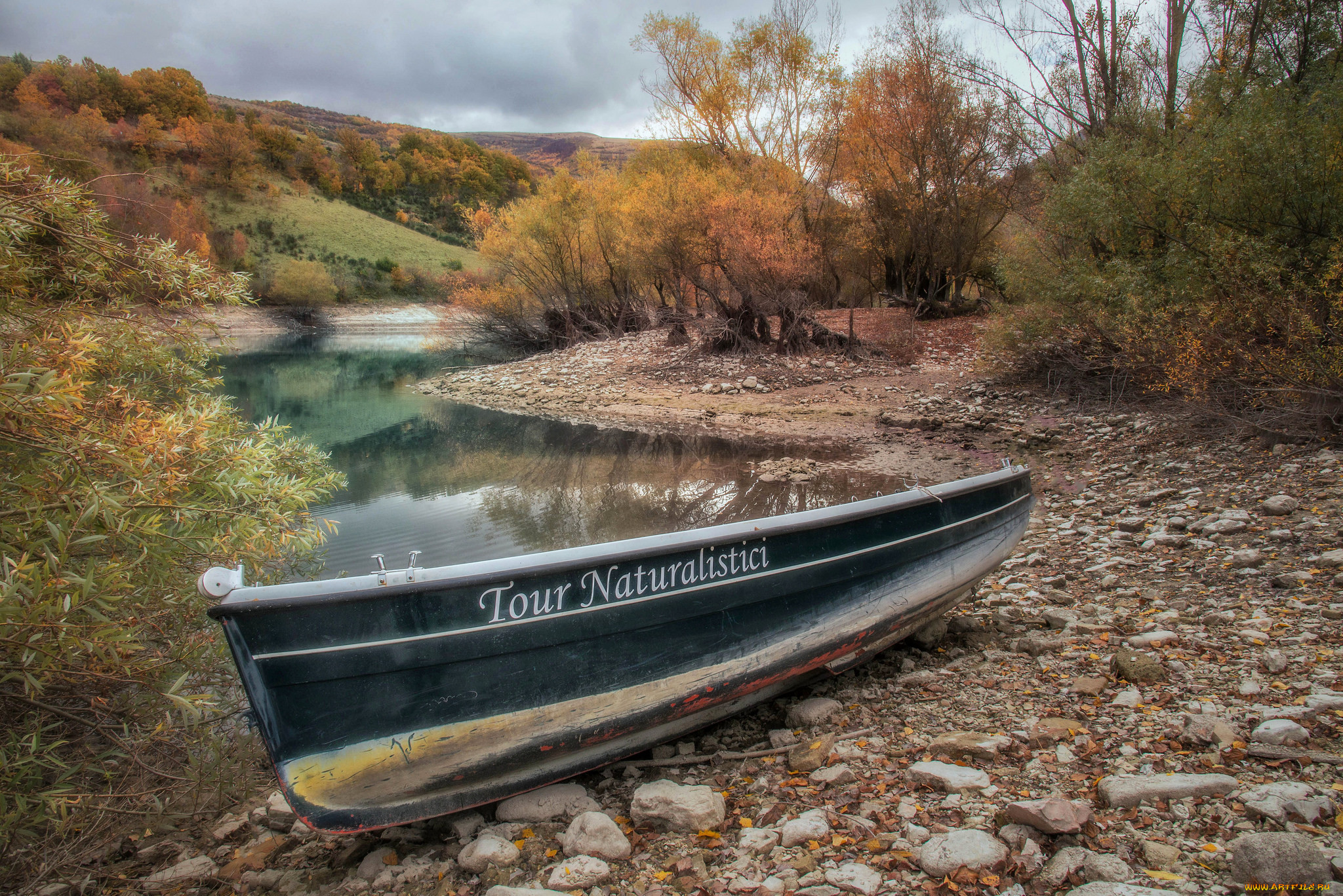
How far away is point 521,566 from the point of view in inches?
114

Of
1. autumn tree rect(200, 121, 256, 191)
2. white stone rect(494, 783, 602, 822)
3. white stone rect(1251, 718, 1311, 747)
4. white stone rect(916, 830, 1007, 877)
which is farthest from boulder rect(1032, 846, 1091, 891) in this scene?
autumn tree rect(200, 121, 256, 191)

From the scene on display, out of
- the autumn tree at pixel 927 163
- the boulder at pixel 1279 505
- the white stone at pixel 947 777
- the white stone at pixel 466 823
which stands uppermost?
the autumn tree at pixel 927 163

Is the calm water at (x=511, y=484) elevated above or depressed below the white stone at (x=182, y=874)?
above

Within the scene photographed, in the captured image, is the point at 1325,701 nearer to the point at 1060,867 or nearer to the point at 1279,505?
the point at 1060,867

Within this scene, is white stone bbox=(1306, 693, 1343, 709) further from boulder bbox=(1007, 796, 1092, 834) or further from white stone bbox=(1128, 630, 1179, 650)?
boulder bbox=(1007, 796, 1092, 834)

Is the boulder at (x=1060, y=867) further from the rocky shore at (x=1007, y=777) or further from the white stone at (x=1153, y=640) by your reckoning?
the white stone at (x=1153, y=640)

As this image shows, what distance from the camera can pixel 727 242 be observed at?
18.8 metres

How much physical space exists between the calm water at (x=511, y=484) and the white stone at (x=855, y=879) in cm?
565

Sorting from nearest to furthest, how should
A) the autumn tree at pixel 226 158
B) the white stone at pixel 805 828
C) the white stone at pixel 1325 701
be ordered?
the white stone at pixel 805 828 → the white stone at pixel 1325 701 → the autumn tree at pixel 226 158

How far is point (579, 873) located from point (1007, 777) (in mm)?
1889

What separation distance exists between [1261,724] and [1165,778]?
0.67m

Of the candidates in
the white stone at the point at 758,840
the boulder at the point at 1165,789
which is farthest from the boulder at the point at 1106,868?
the white stone at the point at 758,840

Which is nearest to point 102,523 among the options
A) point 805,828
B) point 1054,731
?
point 805,828

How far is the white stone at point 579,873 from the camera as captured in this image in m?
2.53
